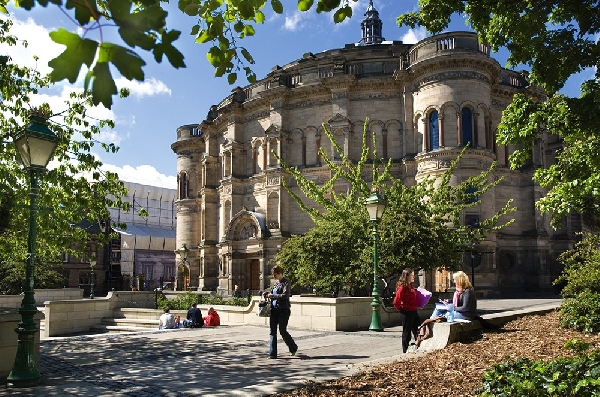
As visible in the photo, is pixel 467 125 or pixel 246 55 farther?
pixel 467 125

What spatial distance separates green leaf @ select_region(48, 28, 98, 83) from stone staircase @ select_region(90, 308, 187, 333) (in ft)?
65.6

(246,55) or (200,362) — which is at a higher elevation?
(246,55)

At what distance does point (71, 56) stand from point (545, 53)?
991 cm

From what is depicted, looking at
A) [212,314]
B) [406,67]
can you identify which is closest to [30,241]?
[212,314]

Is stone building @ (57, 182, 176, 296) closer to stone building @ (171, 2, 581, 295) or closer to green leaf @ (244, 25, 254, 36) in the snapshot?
stone building @ (171, 2, 581, 295)

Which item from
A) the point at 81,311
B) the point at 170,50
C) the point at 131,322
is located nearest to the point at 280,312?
the point at 170,50

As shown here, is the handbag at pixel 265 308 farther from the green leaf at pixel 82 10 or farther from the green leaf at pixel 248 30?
the green leaf at pixel 82 10

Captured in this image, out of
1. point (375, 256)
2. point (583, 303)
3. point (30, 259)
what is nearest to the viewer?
point (30, 259)

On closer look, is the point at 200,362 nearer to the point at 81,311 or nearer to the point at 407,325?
the point at 407,325

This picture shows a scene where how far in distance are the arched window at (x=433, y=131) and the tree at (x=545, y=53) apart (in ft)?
78.6

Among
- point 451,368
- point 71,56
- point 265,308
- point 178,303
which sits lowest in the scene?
point 178,303

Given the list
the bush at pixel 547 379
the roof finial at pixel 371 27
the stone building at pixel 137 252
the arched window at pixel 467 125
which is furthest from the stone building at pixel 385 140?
the bush at pixel 547 379

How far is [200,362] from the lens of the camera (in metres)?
10.7

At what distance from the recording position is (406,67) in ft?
125
